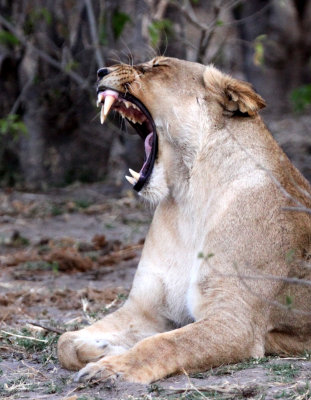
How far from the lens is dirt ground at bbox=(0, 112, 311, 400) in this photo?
3162 millimetres

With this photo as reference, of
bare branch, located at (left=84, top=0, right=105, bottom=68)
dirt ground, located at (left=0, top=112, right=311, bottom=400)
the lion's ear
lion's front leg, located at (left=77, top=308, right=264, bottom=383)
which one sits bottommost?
dirt ground, located at (left=0, top=112, right=311, bottom=400)

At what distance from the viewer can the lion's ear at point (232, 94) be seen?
390 centimetres

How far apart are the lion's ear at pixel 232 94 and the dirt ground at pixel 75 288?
104 cm

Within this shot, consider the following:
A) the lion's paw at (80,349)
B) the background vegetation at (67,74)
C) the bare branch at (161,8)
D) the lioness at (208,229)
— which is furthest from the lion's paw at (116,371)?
the background vegetation at (67,74)

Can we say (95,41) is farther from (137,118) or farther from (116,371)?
(116,371)

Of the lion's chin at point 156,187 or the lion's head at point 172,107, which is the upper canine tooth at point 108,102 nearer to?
the lion's head at point 172,107

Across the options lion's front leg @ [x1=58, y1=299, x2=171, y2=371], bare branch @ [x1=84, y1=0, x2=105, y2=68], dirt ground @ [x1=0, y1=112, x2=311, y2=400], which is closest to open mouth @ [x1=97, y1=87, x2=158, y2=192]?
lion's front leg @ [x1=58, y1=299, x2=171, y2=371]

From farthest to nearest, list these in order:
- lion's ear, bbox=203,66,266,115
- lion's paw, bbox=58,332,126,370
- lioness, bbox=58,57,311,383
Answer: lion's ear, bbox=203,66,266,115
lion's paw, bbox=58,332,126,370
lioness, bbox=58,57,311,383

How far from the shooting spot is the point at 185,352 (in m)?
3.35

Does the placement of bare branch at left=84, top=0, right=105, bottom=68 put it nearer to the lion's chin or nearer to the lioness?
the lioness

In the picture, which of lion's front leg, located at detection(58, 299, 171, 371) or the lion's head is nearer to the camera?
lion's front leg, located at detection(58, 299, 171, 371)

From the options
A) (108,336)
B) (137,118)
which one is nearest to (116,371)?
Answer: (108,336)

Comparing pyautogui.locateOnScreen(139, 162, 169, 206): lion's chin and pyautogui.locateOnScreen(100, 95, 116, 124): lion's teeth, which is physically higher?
pyautogui.locateOnScreen(100, 95, 116, 124): lion's teeth

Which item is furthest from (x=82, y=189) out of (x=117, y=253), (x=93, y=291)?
(x=93, y=291)
